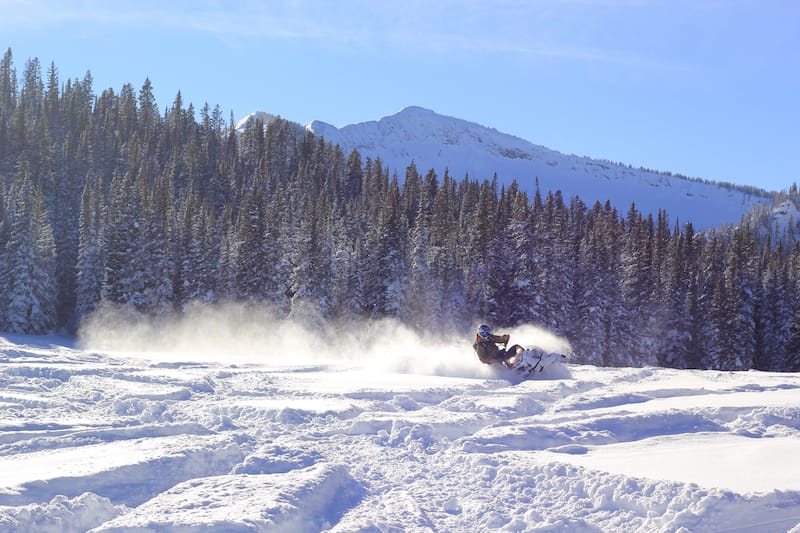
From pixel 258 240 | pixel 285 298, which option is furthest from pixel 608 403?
pixel 258 240

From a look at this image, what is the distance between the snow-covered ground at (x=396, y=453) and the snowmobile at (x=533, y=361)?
3.84 ft

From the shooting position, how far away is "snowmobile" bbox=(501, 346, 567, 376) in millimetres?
16625

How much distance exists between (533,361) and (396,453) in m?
7.73

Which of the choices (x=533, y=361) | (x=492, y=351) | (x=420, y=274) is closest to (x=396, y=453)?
(x=533, y=361)

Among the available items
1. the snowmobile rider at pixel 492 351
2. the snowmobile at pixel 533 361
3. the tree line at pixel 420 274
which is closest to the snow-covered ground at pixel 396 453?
the snowmobile at pixel 533 361

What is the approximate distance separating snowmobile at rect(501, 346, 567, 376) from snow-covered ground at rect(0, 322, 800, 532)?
1172 millimetres

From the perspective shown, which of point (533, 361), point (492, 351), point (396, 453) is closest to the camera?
point (396, 453)

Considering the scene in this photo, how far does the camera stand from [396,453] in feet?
32.0

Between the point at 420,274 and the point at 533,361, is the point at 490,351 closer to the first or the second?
the point at 533,361

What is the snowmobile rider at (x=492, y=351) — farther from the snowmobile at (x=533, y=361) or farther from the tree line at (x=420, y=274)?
the tree line at (x=420, y=274)

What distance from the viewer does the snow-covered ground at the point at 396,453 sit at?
7156 millimetres

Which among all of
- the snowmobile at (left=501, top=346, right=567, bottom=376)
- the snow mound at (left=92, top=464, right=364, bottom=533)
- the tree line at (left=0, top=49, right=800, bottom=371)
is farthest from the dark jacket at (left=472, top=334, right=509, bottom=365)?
the tree line at (left=0, top=49, right=800, bottom=371)

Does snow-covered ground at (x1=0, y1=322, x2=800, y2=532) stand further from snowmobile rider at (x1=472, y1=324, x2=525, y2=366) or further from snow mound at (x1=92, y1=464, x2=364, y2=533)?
snowmobile rider at (x1=472, y1=324, x2=525, y2=366)

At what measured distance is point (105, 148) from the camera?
84.8 m
